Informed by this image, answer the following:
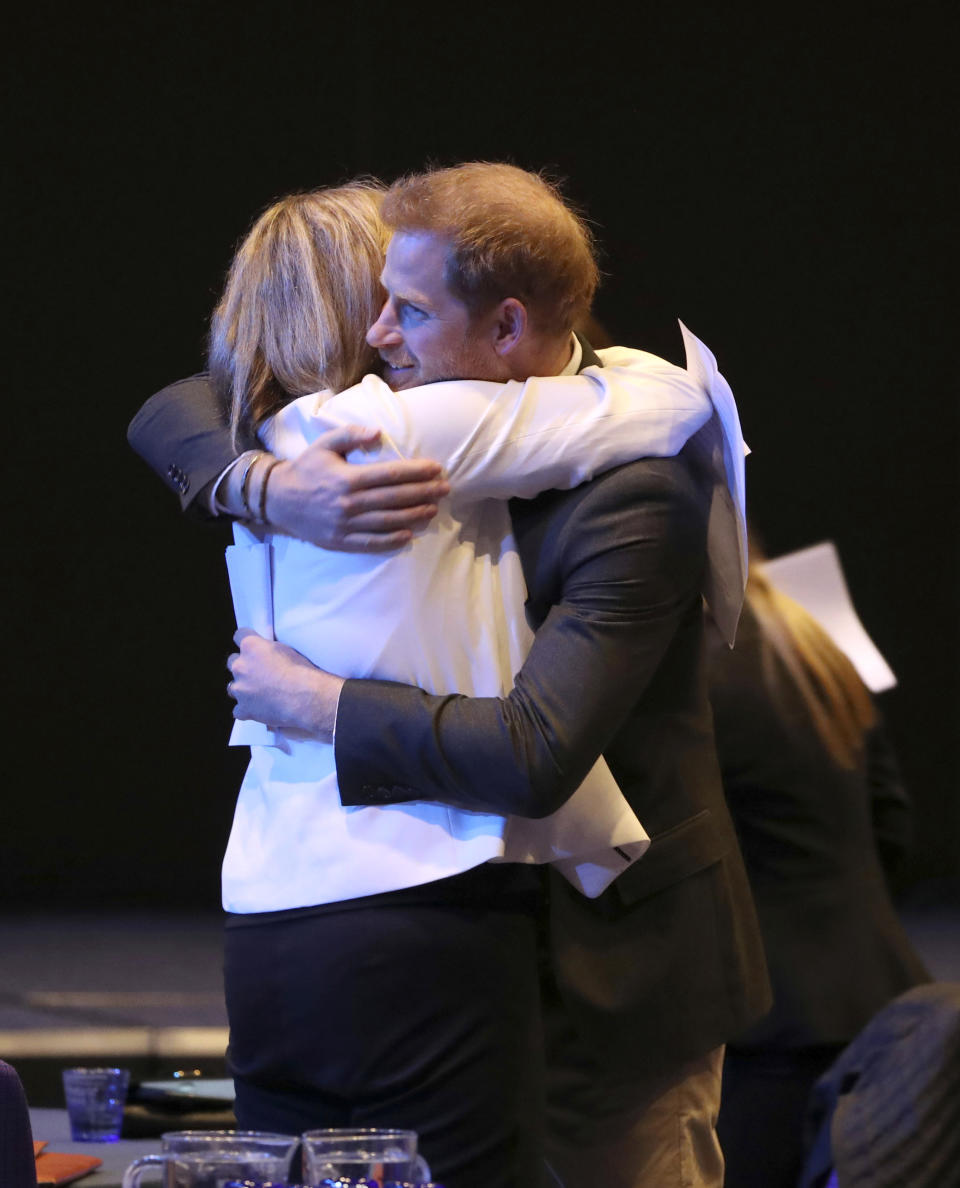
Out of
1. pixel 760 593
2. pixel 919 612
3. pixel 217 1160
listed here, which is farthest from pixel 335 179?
pixel 217 1160

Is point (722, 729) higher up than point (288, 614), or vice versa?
point (288, 614)

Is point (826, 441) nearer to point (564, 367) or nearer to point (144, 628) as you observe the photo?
point (144, 628)

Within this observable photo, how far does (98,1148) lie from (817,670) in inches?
49.5

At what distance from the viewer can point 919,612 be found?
575 centimetres

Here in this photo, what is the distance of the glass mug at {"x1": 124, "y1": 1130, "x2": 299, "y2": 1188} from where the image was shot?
88 cm

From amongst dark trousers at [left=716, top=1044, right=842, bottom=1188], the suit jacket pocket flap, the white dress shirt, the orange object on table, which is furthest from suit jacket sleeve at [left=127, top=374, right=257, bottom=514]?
dark trousers at [left=716, top=1044, right=842, bottom=1188]

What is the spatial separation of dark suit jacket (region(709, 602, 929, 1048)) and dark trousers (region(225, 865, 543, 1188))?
107 centimetres

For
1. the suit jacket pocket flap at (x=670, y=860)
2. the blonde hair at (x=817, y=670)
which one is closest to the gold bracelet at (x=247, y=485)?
the suit jacket pocket flap at (x=670, y=860)

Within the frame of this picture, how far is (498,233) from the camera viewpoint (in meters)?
1.38

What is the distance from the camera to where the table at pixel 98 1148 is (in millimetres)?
1586

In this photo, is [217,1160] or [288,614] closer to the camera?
[217,1160]

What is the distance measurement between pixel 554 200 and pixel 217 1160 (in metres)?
0.88

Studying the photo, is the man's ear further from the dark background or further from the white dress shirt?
the dark background

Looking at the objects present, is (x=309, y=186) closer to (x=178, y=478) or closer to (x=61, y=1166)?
(x=178, y=478)
